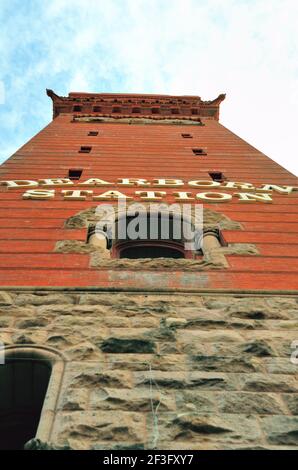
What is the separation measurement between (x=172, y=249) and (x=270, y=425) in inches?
191

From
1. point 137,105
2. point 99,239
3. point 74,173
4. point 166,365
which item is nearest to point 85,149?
point 74,173

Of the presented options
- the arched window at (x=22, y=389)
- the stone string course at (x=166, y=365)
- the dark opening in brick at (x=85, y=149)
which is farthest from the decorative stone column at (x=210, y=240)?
the dark opening in brick at (x=85, y=149)

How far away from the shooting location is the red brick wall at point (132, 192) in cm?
687

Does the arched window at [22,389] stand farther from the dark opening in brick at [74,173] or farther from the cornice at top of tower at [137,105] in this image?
the cornice at top of tower at [137,105]

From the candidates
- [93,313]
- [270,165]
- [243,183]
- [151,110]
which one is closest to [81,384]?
[93,313]

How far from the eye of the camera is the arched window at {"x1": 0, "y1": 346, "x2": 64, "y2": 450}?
520cm

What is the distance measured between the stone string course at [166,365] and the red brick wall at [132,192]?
542mm

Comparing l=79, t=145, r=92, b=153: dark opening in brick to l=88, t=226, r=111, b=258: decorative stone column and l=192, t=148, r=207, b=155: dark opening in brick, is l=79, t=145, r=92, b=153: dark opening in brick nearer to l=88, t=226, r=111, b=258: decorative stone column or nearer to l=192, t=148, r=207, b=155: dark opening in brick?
l=192, t=148, r=207, b=155: dark opening in brick

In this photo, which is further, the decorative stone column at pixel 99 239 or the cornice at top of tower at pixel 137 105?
the cornice at top of tower at pixel 137 105

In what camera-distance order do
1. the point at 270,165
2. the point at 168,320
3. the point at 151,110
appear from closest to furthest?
the point at 168,320
the point at 270,165
the point at 151,110

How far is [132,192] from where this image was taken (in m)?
A: 10.5

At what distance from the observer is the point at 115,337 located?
5.41 m

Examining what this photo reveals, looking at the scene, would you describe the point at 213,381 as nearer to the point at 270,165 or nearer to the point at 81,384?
the point at 81,384

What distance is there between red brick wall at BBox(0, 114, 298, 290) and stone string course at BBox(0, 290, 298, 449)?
1.78 feet
